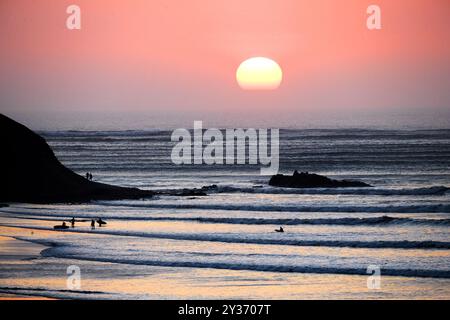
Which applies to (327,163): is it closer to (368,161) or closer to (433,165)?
(368,161)

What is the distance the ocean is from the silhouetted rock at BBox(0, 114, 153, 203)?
1626mm

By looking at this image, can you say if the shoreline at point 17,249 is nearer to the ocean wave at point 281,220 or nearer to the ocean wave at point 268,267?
the ocean wave at point 268,267

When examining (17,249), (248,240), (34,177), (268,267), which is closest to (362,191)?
(34,177)

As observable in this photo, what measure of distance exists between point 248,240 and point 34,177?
14285mm

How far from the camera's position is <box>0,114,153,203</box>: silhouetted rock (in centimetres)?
3947

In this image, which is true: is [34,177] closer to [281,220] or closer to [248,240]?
[281,220]

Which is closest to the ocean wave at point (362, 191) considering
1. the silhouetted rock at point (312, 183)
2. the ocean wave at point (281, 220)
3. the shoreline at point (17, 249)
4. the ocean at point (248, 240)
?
the ocean at point (248, 240)

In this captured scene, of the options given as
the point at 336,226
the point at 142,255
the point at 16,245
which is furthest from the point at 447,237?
the point at 16,245

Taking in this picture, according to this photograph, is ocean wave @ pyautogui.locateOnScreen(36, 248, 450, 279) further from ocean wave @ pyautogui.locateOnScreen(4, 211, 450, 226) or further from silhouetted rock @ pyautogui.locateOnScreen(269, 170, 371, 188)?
silhouetted rock @ pyautogui.locateOnScreen(269, 170, 371, 188)

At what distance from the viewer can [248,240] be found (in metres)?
29.0

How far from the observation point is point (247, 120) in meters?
145

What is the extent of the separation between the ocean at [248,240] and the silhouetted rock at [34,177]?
1.63m

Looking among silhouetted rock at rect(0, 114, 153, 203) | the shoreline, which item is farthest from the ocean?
silhouetted rock at rect(0, 114, 153, 203)

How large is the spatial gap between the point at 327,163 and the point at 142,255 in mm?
41965
